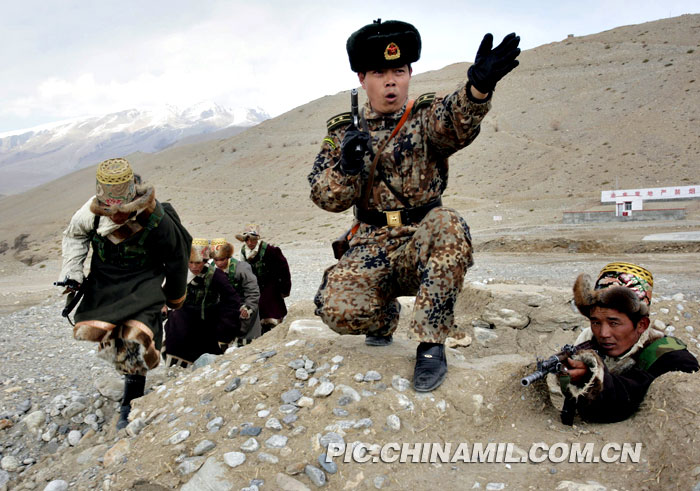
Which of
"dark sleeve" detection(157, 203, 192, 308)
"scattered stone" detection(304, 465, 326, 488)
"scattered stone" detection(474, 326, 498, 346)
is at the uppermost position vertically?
"dark sleeve" detection(157, 203, 192, 308)

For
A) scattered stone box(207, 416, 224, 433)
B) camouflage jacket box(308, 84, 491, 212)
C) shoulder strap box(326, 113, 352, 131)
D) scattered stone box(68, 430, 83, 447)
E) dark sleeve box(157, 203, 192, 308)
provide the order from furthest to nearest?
scattered stone box(68, 430, 83, 447)
dark sleeve box(157, 203, 192, 308)
shoulder strap box(326, 113, 352, 131)
camouflage jacket box(308, 84, 491, 212)
scattered stone box(207, 416, 224, 433)

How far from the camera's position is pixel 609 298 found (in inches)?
98.1

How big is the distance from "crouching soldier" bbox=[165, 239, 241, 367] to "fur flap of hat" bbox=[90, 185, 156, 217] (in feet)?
6.69

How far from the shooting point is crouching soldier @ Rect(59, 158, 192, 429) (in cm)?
329

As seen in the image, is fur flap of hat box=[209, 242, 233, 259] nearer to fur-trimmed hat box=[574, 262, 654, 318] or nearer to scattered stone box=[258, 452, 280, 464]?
scattered stone box=[258, 452, 280, 464]

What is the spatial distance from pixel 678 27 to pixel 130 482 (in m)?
57.0

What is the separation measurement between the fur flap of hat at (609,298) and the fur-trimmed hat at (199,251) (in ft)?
12.3

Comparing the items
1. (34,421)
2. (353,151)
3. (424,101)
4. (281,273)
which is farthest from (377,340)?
(281,273)

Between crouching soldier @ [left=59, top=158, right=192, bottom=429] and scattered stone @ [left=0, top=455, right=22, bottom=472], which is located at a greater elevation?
crouching soldier @ [left=59, top=158, right=192, bottom=429]

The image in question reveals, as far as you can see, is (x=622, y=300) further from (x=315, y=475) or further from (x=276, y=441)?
(x=276, y=441)

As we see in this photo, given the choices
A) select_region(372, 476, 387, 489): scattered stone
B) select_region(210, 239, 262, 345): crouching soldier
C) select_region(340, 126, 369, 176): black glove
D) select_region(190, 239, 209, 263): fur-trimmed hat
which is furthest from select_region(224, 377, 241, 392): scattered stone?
select_region(210, 239, 262, 345): crouching soldier

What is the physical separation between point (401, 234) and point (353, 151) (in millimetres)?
Answer: 592

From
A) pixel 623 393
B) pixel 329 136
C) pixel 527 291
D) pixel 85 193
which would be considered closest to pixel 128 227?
pixel 329 136

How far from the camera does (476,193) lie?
89.9ft
